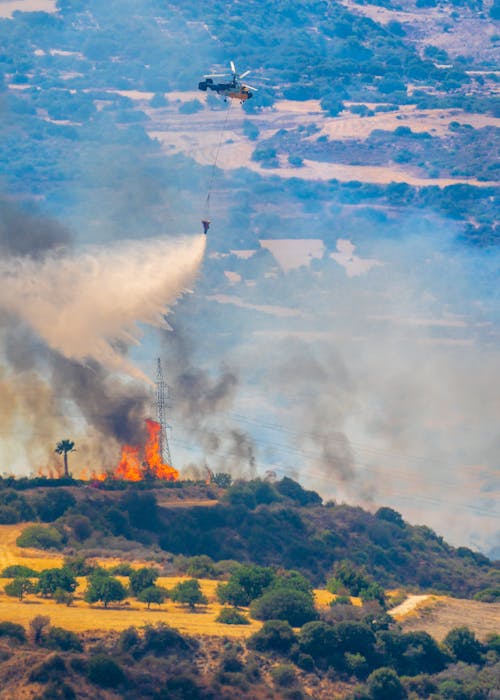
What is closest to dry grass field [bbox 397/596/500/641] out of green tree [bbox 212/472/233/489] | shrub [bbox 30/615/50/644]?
shrub [bbox 30/615/50/644]

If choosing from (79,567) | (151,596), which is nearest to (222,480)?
(79,567)

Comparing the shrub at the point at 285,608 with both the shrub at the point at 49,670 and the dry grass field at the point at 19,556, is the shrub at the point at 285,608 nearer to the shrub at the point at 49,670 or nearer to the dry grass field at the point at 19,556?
the dry grass field at the point at 19,556

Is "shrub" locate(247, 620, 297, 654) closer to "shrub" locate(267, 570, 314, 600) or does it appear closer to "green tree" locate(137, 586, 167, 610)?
"green tree" locate(137, 586, 167, 610)

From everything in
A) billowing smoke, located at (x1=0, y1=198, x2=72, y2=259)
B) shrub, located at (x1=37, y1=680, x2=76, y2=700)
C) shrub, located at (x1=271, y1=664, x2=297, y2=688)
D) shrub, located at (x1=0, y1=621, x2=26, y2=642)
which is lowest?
shrub, located at (x1=37, y1=680, x2=76, y2=700)

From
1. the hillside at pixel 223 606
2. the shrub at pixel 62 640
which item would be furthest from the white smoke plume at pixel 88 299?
the shrub at pixel 62 640

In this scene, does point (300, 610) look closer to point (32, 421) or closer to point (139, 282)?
point (139, 282)

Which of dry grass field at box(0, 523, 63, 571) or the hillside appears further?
dry grass field at box(0, 523, 63, 571)
